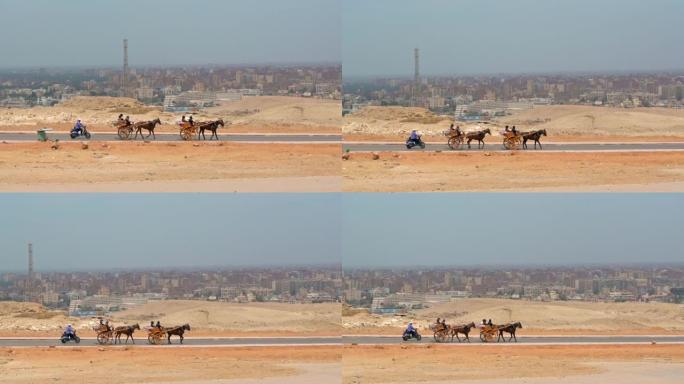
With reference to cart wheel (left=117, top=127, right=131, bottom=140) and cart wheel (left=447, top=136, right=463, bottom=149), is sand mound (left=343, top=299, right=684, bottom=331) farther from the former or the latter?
cart wheel (left=117, top=127, right=131, bottom=140)

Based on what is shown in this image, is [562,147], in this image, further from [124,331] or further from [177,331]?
[124,331]

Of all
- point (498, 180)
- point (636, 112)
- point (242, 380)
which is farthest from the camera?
point (636, 112)

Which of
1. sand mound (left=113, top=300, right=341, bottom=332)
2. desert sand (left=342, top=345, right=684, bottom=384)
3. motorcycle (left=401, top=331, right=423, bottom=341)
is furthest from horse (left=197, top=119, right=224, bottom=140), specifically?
motorcycle (left=401, top=331, right=423, bottom=341)

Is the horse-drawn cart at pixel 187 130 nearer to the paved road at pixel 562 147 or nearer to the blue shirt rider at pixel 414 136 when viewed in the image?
the paved road at pixel 562 147

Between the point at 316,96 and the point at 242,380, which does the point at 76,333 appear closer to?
the point at 242,380

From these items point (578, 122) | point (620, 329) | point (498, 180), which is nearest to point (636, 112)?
point (578, 122)

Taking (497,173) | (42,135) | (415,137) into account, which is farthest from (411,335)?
(42,135)
